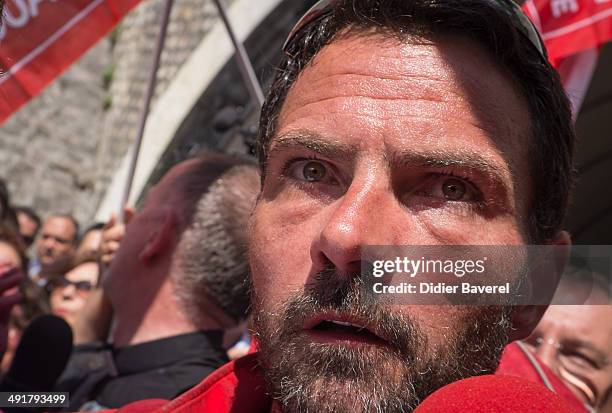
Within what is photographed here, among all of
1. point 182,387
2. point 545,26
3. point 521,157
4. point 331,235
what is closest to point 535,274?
point 521,157

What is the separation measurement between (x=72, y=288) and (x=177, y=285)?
161 cm

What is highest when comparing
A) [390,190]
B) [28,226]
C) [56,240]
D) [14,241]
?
[390,190]

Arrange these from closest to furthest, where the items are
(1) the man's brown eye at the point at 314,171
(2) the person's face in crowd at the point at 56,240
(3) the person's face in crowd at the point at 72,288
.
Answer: (1) the man's brown eye at the point at 314,171 < (3) the person's face in crowd at the point at 72,288 < (2) the person's face in crowd at the point at 56,240

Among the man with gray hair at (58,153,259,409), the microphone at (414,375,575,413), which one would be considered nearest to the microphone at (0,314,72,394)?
the man with gray hair at (58,153,259,409)

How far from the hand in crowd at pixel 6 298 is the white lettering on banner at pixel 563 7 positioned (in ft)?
6.33

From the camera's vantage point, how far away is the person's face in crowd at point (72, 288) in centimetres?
376

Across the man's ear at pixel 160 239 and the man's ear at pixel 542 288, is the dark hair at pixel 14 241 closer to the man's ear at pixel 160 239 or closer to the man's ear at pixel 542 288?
the man's ear at pixel 160 239

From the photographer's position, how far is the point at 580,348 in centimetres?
201

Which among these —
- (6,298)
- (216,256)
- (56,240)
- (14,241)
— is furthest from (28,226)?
(6,298)

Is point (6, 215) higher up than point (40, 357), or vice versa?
point (40, 357)

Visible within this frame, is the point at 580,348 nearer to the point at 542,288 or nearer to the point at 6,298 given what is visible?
the point at 542,288

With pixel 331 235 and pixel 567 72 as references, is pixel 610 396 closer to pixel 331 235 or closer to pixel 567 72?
pixel 331 235

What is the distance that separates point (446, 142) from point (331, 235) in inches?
10.6

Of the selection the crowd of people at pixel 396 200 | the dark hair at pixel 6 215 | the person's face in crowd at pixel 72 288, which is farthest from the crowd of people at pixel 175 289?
the person's face in crowd at pixel 72 288
